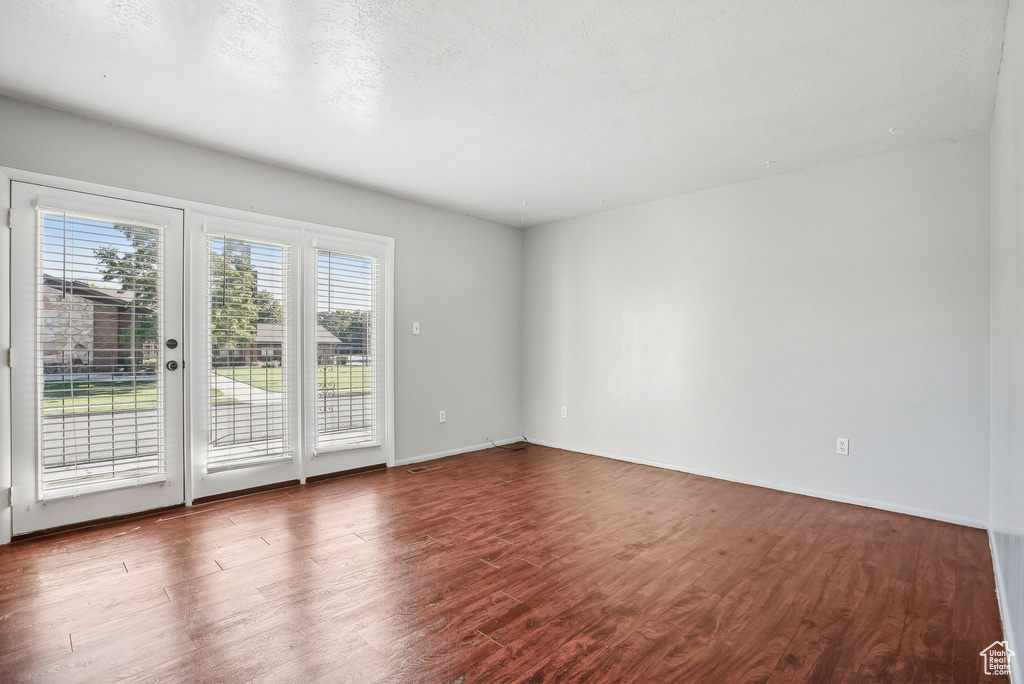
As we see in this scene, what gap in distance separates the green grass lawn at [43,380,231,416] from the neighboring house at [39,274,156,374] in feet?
0.29

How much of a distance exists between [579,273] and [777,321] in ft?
6.66

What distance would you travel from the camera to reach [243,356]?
11.9ft

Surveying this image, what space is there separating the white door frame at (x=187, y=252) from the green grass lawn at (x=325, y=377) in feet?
0.78

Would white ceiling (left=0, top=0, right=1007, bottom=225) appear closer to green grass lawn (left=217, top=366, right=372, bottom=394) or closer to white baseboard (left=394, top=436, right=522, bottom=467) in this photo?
green grass lawn (left=217, top=366, right=372, bottom=394)

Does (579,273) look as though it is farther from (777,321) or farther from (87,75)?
(87,75)

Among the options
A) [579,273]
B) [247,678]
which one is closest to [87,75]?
[247,678]

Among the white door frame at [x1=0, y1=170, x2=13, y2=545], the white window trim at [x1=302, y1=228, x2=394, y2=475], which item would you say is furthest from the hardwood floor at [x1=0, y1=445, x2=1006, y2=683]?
the white window trim at [x1=302, y1=228, x2=394, y2=475]

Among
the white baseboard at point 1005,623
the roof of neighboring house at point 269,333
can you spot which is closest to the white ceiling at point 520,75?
the roof of neighboring house at point 269,333

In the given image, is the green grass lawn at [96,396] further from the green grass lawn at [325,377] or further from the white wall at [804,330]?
the white wall at [804,330]

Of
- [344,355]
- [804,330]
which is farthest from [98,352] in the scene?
[804,330]

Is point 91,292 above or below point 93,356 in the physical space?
above

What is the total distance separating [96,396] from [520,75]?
312cm

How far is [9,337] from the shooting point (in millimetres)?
2727

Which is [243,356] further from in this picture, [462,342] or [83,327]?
[462,342]
